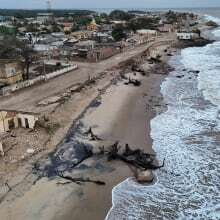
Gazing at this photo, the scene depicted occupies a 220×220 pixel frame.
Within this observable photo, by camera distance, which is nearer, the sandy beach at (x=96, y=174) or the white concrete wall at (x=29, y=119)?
the sandy beach at (x=96, y=174)

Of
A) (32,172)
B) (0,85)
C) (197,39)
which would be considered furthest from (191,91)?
(197,39)

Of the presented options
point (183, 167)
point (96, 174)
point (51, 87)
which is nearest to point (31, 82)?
point (51, 87)

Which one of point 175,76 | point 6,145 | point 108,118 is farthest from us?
point 175,76

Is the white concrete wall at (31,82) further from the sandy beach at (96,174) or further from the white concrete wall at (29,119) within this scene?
the white concrete wall at (29,119)

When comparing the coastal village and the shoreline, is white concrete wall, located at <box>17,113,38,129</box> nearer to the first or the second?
the coastal village

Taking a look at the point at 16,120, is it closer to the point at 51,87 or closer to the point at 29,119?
the point at 29,119

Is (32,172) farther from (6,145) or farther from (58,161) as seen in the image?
(6,145)

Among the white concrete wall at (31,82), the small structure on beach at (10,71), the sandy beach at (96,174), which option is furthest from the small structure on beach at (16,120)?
the small structure on beach at (10,71)
